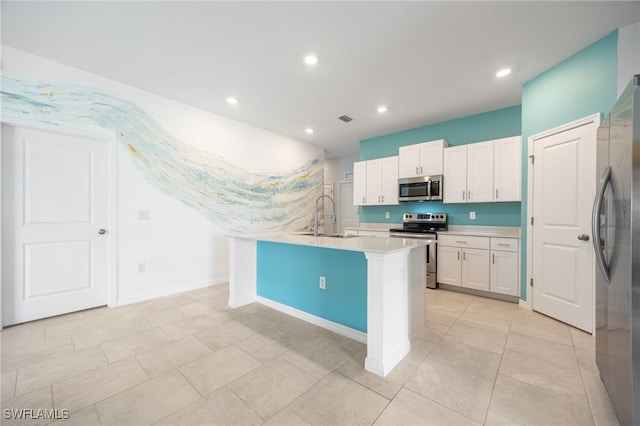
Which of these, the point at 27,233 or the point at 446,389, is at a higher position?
the point at 27,233

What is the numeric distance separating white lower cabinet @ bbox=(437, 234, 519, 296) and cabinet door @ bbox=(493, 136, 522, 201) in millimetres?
697

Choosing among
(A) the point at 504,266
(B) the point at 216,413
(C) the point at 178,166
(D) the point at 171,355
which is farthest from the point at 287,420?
(C) the point at 178,166

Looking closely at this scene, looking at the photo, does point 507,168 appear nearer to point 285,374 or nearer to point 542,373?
point 542,373

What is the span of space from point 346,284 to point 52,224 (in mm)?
3260

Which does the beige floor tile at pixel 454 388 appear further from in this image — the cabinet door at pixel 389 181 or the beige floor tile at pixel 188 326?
the cabinet door at pixel 389 181

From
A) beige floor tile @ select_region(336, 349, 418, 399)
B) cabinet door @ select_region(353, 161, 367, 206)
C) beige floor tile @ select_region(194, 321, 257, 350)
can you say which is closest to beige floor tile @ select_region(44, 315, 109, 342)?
beige floor tile @ select_region(194, 321, 257, 350)

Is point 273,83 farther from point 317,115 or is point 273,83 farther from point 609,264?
point 609,264

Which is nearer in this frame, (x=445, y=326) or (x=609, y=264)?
(x=609, y=264)

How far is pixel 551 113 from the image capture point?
2.77 m

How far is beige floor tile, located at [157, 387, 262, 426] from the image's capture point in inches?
53.1

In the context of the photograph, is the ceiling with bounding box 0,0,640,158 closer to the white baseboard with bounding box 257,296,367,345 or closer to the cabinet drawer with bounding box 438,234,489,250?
the cabinet drawer with bounding box 438,234,489,250

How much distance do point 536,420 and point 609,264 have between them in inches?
37.5

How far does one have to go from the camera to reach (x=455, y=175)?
13.0 ft

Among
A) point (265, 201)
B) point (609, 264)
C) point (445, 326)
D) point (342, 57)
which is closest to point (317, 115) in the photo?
point (342, 57)
